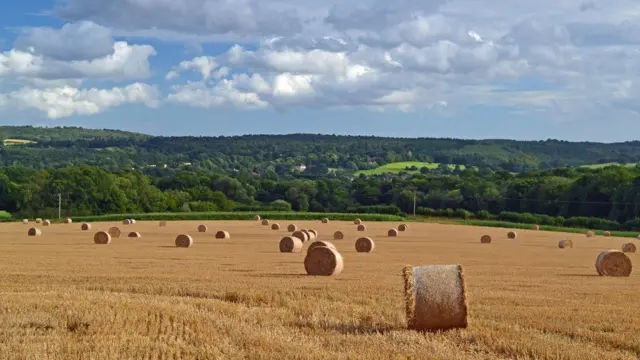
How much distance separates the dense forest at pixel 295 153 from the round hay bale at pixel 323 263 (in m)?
128

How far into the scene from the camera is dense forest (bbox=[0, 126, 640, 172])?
6284 inches

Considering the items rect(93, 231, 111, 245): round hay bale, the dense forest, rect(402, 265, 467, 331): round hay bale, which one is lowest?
rect(93, 231, 111, 245): round hay bale

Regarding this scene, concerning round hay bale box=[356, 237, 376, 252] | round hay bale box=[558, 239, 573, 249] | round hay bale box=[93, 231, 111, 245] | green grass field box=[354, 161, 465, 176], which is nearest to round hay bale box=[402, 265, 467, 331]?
round hay bale box=[356, 237, 376, 252]

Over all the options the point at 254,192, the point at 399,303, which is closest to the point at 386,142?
the point at 254,192

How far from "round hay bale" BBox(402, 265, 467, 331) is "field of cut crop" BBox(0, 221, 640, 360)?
25 centimetres

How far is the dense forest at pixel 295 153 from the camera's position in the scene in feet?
524

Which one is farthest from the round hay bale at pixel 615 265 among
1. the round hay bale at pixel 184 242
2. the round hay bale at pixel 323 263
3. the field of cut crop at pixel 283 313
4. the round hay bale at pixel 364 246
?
the round hay bale at pixel 184 242

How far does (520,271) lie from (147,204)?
246 feet

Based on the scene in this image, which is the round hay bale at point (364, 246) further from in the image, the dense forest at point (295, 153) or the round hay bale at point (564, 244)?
the dense forest at point (295, 153)

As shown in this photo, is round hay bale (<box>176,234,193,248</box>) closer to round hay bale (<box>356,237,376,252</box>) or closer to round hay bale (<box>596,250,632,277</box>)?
round hay bale (<box>356,237,376,252</box>)

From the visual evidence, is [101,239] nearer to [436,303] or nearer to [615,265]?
[615,265]

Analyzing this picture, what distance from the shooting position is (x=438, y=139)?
18662 cm

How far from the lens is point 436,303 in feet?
44.8

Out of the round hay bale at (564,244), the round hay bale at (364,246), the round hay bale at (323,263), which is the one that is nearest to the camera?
the round hay bale at (323,263)
